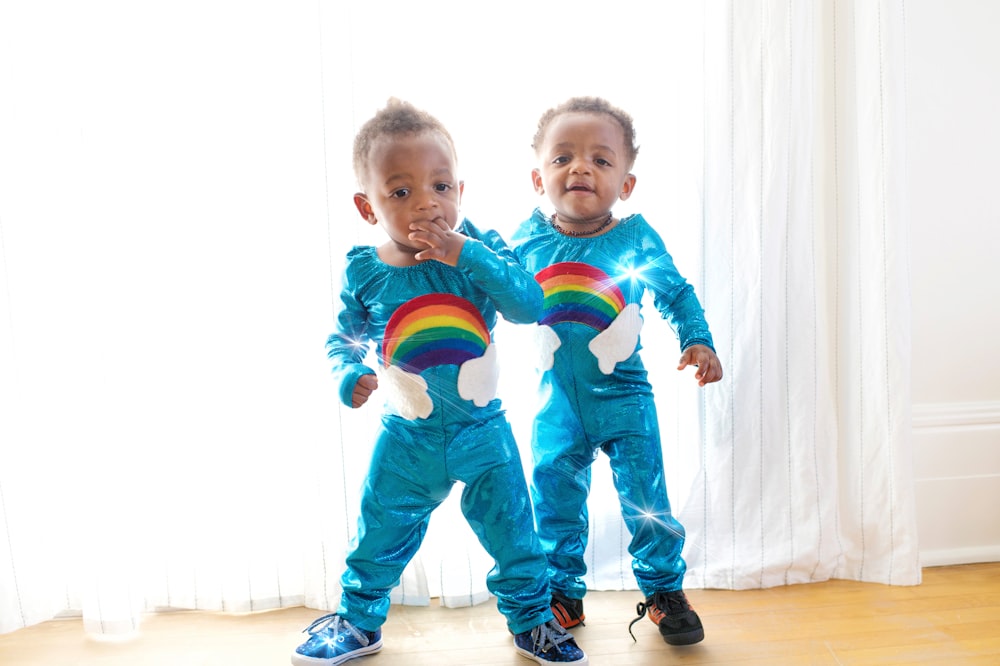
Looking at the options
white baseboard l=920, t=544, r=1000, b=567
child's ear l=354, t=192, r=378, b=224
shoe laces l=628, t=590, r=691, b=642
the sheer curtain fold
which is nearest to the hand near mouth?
child's ear l=354, t=192, r=378, b=224

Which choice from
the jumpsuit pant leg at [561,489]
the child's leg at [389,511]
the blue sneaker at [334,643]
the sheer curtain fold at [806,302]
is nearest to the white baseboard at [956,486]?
the sheer curtain fold at [806,302]

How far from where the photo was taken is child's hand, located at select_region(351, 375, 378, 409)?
1265mm

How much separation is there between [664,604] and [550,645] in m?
0.23

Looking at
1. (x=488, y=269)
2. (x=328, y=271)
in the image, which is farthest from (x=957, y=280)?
(x=328, y=271)

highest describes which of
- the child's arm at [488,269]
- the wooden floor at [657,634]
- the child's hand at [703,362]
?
the child's arm at [488,269]

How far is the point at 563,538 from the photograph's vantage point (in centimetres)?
149

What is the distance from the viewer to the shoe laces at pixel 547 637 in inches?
53.1

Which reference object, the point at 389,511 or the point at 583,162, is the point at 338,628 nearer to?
the point at 389,511

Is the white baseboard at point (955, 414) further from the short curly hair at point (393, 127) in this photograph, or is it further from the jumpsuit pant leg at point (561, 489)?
the short curly hair at point (393, 127)

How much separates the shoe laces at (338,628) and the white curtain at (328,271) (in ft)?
0.46

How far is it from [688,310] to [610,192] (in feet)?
0.83

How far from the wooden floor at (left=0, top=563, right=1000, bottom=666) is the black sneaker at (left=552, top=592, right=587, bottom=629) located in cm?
3

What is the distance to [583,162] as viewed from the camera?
1.42 m

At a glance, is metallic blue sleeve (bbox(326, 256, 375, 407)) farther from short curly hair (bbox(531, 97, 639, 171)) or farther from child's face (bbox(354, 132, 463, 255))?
short curly hair (bbox(531, 97, 639, 171))
